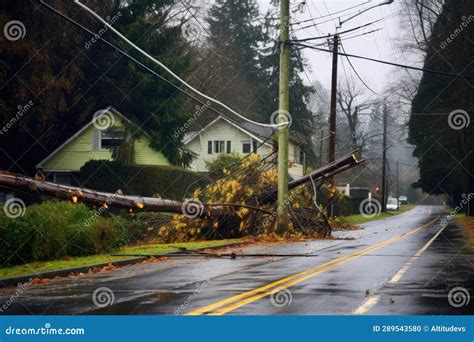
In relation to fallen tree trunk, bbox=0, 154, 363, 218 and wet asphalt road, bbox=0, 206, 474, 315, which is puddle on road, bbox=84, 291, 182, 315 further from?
fallen tree trunk, bbox=0, 154, 363, 218

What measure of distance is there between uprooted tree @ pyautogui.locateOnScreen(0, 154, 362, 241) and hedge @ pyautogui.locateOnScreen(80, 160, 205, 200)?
1519 cm

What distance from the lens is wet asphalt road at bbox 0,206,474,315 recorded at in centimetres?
930

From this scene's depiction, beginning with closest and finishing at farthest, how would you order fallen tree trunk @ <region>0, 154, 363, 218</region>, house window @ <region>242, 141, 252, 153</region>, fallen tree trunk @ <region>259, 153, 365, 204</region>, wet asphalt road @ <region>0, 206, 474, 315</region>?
wet asphalt road @ <region>0, 206, 474, 315</region> → fallen tree trunk @ <region>0, 154, 363, 218</region> → fallen tree trunk @ <region>259, 153, 365, 204</region> → house window @ <region>242, 141, 252, 153</region>

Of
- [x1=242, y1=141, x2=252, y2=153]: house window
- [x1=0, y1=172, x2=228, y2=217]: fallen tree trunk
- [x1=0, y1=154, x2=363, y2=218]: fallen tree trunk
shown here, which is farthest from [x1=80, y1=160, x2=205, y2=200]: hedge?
[x1=0, y1=172, x2=228, y2=217]: fallen tree trunk

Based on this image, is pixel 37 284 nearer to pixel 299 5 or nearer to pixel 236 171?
pixel 236 171

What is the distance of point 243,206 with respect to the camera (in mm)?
25000

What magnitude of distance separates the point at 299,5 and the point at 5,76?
16.2m

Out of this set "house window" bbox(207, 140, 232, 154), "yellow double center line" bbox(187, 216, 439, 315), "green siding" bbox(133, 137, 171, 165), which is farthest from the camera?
"house window" bbox(207, 140, 232, 154)

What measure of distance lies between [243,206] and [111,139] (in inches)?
972

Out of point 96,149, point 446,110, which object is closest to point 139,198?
point 96,149

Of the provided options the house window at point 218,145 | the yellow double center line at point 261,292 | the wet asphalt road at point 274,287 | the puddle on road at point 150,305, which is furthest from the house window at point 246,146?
the puddle on road at point 150,305

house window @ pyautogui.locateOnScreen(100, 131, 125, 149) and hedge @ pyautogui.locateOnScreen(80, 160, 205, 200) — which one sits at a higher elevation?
house window @ pyautogui.locateOnScreen(100, 131, 125, 149)
